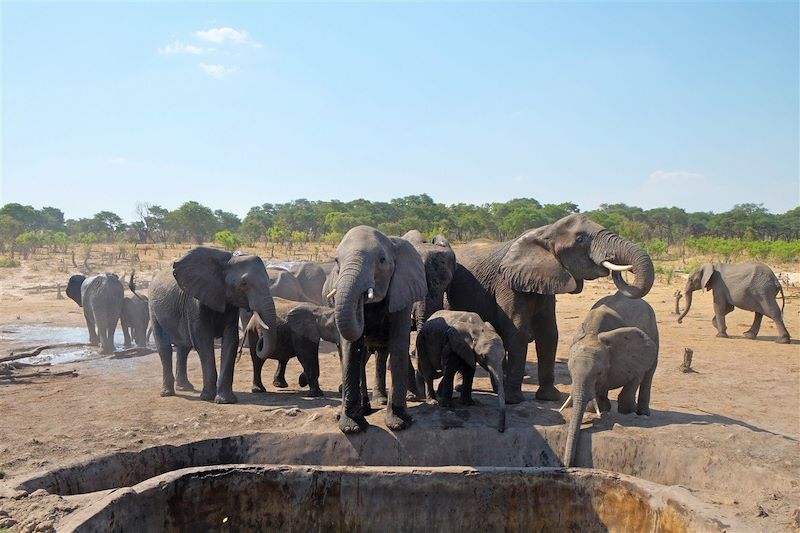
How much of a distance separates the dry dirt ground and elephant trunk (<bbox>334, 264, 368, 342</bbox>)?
1.57 m

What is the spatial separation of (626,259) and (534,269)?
1.22 metres

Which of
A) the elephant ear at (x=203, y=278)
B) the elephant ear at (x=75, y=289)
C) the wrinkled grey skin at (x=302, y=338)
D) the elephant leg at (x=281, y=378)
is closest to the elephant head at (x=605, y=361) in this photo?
the wrinkled grey skin at (x=302, y=338)

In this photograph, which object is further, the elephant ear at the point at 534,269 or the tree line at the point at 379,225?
the tree line at the point at 379,225

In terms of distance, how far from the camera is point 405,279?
21.8ft

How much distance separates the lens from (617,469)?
6430 millimetres

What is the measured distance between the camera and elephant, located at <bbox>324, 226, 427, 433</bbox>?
6180 mm

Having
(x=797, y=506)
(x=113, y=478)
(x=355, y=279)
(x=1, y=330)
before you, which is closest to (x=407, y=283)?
(x=355, y=279)

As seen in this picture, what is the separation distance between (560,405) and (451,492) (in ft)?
8.00

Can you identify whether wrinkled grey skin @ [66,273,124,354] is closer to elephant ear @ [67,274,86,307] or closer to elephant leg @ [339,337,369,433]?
elephant ear @ [67,274,86,307]

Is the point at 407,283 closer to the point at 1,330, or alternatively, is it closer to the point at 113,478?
the point at 113,478

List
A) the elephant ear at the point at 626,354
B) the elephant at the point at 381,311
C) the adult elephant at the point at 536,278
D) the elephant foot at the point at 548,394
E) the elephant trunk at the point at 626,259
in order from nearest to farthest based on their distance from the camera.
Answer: the elephant at the point at 381,311, the elephant trunk at the point at 626,259, the elephant ear at the point at 626,354, the adult elephant at the point at 536,278, the elephant foot at the point at 548,394

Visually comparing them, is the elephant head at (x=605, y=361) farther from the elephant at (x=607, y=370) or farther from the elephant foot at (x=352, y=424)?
the elephant foot at (x=352, y=424)

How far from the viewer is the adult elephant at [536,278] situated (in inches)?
286

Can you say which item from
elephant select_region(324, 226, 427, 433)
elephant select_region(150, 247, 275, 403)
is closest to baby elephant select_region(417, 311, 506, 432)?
elephant select_region(324, 226, 427, 433)
